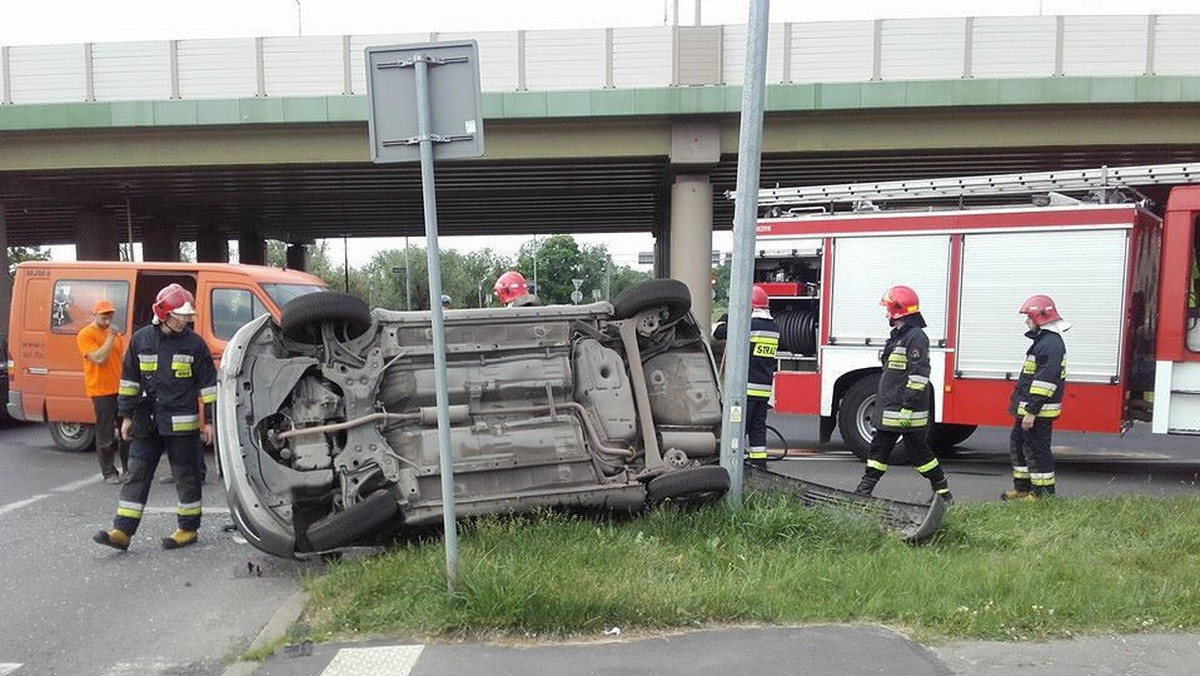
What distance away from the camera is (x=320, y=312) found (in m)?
5.02

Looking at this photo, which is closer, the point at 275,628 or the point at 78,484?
the point at 275,628

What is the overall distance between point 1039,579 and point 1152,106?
1469 cm

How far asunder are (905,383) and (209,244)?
101 feet

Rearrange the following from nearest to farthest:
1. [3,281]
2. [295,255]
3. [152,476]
A: [152,476] < [3,281] < [295,255]

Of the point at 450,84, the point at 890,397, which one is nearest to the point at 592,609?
the point at 450,84

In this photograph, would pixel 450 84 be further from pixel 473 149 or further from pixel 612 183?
pixel 612 183

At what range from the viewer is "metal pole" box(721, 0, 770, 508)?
507 centimetres

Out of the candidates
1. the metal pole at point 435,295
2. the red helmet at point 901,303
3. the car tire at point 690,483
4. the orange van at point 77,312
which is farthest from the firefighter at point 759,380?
the orange van at point 77,312

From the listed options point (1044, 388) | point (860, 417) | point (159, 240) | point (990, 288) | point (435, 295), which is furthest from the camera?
point (159, 240)

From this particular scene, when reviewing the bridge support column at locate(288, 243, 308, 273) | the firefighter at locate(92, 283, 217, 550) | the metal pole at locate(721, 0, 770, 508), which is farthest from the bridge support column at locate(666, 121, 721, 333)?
the bridge support column at locate(288, 243, 308, 273)

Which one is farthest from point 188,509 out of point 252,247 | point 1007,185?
point 252,247

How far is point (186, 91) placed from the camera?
16.3 meters

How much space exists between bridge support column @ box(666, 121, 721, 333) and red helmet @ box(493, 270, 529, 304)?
1061cm

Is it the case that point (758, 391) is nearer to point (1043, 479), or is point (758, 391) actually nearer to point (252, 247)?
point (1043, 479)
